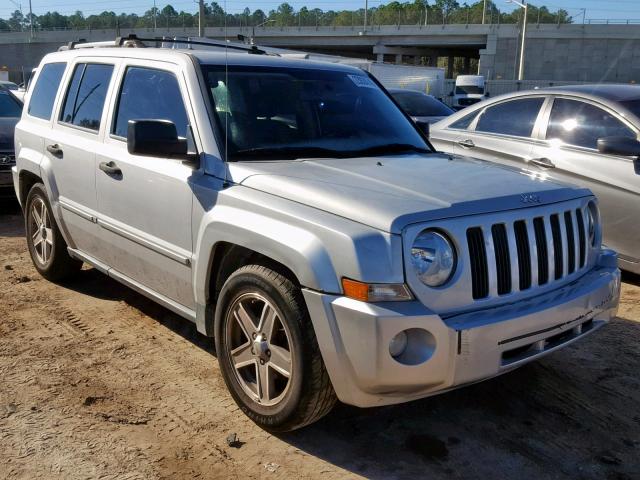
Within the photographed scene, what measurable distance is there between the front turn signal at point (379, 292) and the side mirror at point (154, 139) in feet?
4.51

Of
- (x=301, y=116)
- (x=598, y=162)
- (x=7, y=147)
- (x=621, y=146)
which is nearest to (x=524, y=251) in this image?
(x=301, y=116)

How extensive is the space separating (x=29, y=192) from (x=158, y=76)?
7.47 feet

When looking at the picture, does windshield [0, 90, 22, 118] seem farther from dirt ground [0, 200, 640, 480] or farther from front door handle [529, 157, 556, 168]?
front door handle [529, 157, 556, 168]

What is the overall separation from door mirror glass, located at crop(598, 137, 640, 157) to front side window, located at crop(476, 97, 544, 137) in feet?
3.19

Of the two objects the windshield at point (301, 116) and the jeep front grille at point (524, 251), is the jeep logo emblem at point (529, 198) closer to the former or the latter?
the jeep front grille at point (524, 251)

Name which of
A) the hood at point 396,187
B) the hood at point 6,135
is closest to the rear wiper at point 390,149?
the hood at point 396,187

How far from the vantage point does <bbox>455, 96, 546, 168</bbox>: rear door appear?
6711 mm

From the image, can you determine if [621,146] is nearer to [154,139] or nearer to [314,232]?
[314,232]

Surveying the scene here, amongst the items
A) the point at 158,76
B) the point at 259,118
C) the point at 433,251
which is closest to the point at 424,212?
the point at 433,251

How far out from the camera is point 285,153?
399 cm

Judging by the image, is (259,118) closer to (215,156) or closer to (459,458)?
(215,156)

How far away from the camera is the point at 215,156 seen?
3820 mm

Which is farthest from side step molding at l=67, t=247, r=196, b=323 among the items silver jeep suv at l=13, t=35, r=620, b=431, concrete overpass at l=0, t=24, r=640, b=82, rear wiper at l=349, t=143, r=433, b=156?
concrete overpass at l=0, t=24, r=640, b=82

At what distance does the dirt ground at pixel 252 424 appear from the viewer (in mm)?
3258
